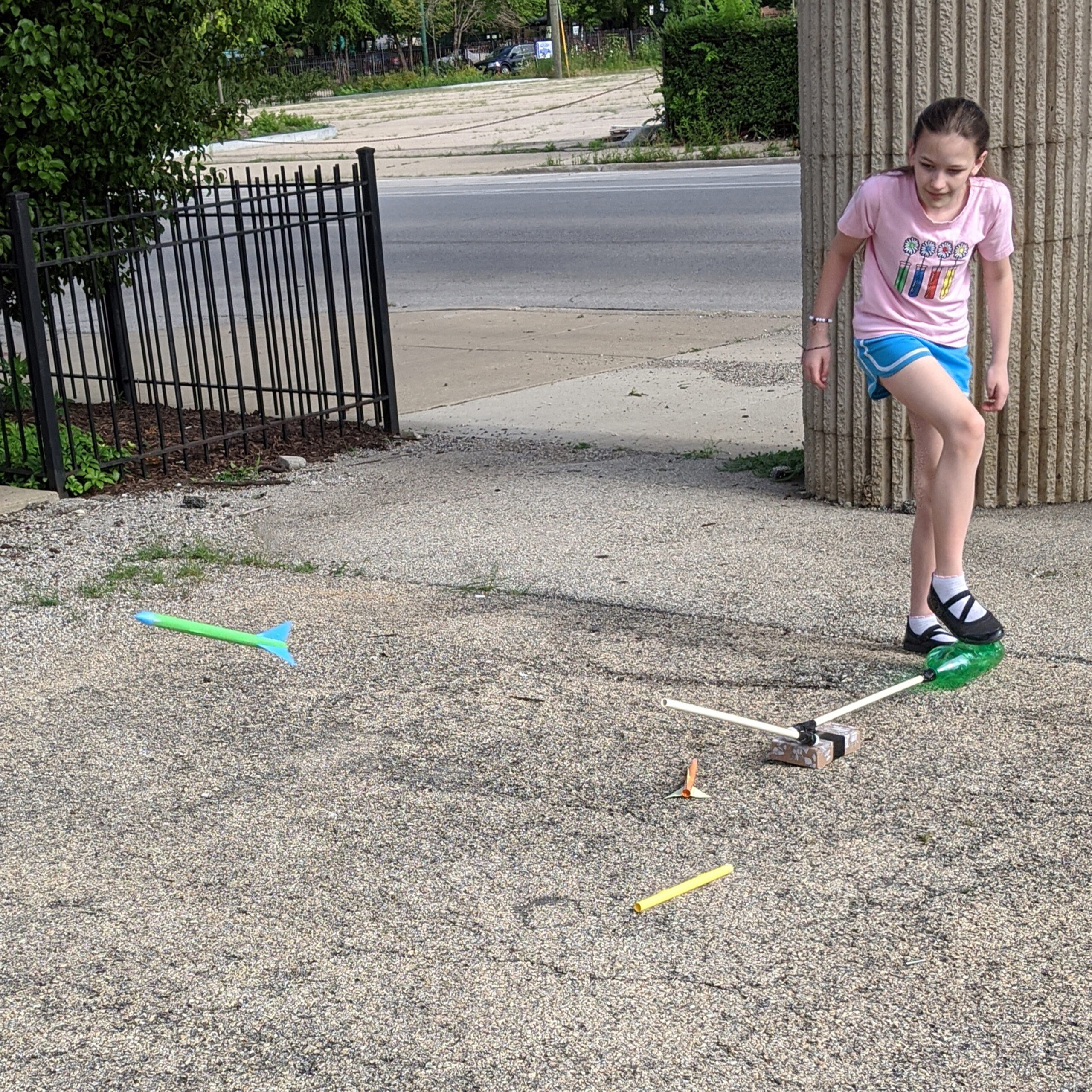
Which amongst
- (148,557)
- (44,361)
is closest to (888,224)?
(148,557)

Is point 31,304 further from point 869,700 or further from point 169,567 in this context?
point 869,700

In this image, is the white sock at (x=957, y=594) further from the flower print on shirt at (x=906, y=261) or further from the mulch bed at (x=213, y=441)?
the mulch bed at (x=213, y=441)

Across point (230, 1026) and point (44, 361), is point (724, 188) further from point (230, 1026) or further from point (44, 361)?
point (230, 1026)

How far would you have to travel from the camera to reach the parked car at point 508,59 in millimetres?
67625

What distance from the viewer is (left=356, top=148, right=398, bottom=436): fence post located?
332 inches

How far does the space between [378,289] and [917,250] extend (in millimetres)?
4638

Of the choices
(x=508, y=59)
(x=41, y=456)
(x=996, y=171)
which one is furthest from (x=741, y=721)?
(x=508, y=59)

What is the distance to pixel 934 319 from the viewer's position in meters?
4.56

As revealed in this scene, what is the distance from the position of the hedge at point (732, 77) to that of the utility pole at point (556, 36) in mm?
20678

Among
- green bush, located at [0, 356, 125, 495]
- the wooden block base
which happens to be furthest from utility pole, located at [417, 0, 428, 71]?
the wooden block base

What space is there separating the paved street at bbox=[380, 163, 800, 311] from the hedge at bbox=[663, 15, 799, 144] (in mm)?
3595

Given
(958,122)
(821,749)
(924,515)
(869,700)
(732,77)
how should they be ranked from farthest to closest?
(732,77) → (924,515) → (869,700) → (958,122) → (821,749)

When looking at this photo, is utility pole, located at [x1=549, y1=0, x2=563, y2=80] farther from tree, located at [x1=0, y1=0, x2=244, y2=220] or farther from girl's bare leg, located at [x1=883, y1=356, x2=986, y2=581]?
girl's bare leg, located at [x1=883, y1=356, x2=986, y2=581]

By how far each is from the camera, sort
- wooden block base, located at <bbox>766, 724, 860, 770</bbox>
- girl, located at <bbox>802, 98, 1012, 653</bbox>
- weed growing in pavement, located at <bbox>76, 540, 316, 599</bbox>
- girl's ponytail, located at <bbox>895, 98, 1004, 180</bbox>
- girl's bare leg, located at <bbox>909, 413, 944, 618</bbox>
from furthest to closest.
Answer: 1. weed growing in pavement, located at <bbox>76, 540, 316, 599</bbox>
2. girl's bare leg, located at <bbox>909, 413, 944, 618</bbox>
3. girl, located at <bbox>802, 98, 1012, 653</bbox>
4. girl's ponytail, located at <bbox>895, 98, 1004, 180</bbox>
5. wooden block base, located at <bbox>766, 724, 860, 770</bbox>
